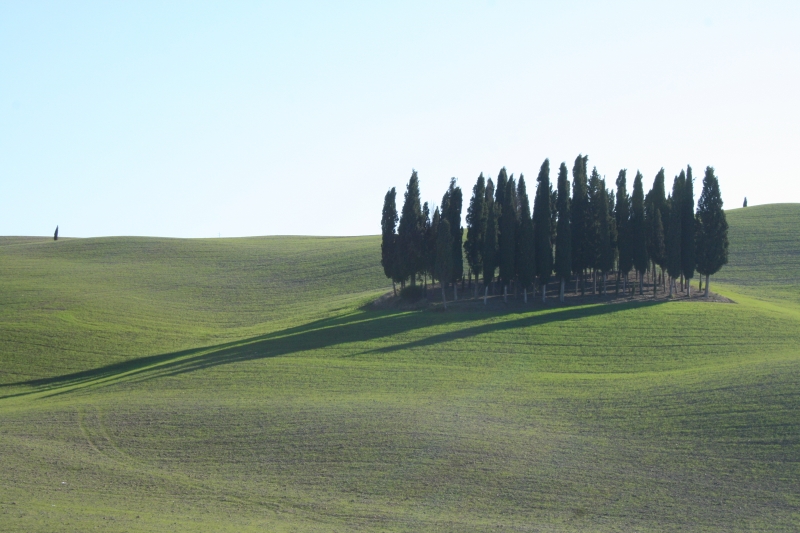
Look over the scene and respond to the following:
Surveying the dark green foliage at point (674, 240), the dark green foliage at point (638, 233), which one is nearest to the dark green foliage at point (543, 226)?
the dark green foliage at point (638, 233)

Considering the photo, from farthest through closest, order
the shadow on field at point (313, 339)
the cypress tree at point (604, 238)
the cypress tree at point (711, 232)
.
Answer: the cypress tree at point (604, 238) < the cypress tree at point (711, 232) < the shadow on field at point (313, 339)

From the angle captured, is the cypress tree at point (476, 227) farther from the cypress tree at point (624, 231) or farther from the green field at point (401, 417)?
the cypress tree at point (624, 231)

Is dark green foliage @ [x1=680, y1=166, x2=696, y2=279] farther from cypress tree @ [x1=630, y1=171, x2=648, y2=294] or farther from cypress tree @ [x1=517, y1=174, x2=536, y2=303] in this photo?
cypress tree @ [x1=517, y1=174, x2=536, y2=303]

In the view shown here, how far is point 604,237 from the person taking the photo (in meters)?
59.9

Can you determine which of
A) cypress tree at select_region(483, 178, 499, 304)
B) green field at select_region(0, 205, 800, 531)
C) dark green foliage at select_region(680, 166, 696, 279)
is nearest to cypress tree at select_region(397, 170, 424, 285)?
green field at select_region(0, 205, 800, 531)

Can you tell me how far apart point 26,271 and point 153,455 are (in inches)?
2412

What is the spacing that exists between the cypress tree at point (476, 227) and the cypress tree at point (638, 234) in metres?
12.3

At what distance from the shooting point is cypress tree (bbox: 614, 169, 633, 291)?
60.4 m

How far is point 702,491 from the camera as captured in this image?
78.0 feet

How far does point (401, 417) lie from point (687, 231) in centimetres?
3754

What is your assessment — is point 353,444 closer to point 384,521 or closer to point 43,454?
point 384,521

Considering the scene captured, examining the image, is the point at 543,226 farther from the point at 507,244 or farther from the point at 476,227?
the point at 476,227

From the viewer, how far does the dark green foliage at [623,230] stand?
6038 cm

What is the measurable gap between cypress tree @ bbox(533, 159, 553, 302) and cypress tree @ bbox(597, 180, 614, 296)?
4.08m
